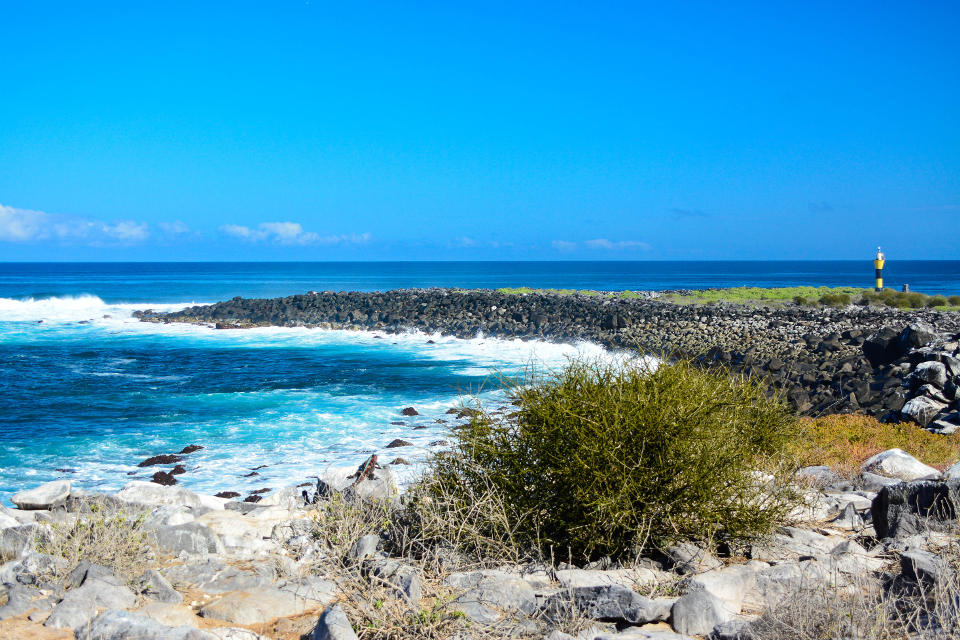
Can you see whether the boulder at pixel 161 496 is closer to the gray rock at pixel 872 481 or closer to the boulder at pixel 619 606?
the boulder at pixel 619 606

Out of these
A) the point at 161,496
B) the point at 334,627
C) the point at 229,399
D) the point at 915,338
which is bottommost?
the point at 229,399

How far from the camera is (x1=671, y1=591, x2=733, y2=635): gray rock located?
12.8 ft

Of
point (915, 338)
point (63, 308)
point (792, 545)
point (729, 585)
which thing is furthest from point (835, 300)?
point (63, 308)

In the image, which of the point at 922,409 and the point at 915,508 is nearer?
the point at 915,508

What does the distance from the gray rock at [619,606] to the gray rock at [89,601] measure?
2913 mm

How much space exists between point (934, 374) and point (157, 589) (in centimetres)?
1463

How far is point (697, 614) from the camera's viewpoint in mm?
3951

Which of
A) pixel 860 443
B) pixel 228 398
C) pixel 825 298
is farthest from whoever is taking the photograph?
pixel 825 298

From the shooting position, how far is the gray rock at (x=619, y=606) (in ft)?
13.2

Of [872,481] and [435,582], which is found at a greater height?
[435,582]

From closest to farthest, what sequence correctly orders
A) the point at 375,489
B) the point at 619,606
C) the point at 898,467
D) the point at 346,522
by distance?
the point at 619,606 → the point at 346,522 → the point at 375,489 → the point at 898,467

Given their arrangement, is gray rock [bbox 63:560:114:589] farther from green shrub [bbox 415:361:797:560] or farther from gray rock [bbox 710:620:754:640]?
gray rock [bbox 710:620:754:640]

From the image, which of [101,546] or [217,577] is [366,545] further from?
[101,546]

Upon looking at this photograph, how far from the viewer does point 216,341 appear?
30875 millimetres
